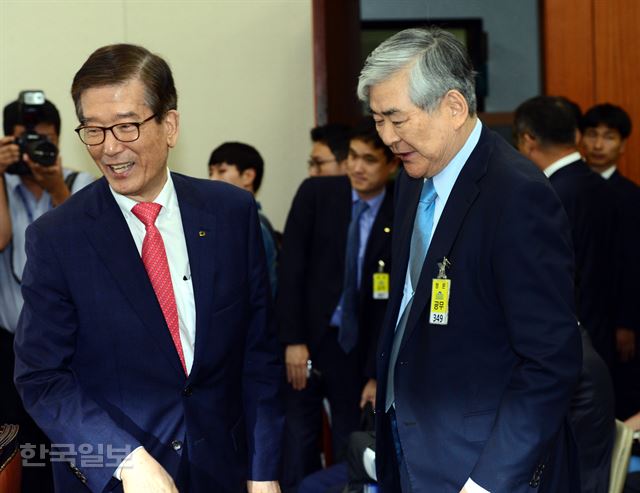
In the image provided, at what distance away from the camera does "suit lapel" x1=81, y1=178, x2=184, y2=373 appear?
1.79m

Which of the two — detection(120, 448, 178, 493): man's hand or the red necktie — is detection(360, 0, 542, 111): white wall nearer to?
the red necktie

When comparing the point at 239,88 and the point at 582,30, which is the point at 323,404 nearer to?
the point at 239,88

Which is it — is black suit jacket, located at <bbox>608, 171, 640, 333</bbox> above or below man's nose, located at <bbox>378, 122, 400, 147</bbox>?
below

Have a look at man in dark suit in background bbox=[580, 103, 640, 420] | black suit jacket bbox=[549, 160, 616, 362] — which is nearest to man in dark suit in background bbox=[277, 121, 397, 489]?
black suit jacket bbox=[549, 160, 616, 362]

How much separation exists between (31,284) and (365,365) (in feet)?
7.07

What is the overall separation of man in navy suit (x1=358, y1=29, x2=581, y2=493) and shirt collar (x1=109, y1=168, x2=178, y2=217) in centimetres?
45

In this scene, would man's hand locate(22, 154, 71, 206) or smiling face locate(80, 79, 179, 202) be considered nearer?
smiling face locate(80, 79, 179, 202)

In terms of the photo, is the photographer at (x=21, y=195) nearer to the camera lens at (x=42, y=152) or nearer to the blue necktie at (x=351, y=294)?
the camera lens at (x=42, y=152)

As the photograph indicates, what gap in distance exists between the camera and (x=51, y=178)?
3152mm

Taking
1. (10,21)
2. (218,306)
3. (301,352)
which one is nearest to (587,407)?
(218,306)

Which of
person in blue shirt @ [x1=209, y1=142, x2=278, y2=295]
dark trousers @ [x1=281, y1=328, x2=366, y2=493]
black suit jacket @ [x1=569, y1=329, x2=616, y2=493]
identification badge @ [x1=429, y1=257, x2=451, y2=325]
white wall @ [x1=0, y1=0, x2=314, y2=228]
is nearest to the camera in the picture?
identification badge @ [x1=429, y1=257, x2=451, y2=325]

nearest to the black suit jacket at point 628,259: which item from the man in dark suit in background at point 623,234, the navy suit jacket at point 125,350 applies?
the man in dark suit in background at point 623,234

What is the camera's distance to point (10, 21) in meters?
4.77

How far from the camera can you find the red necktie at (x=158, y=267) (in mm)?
1840
